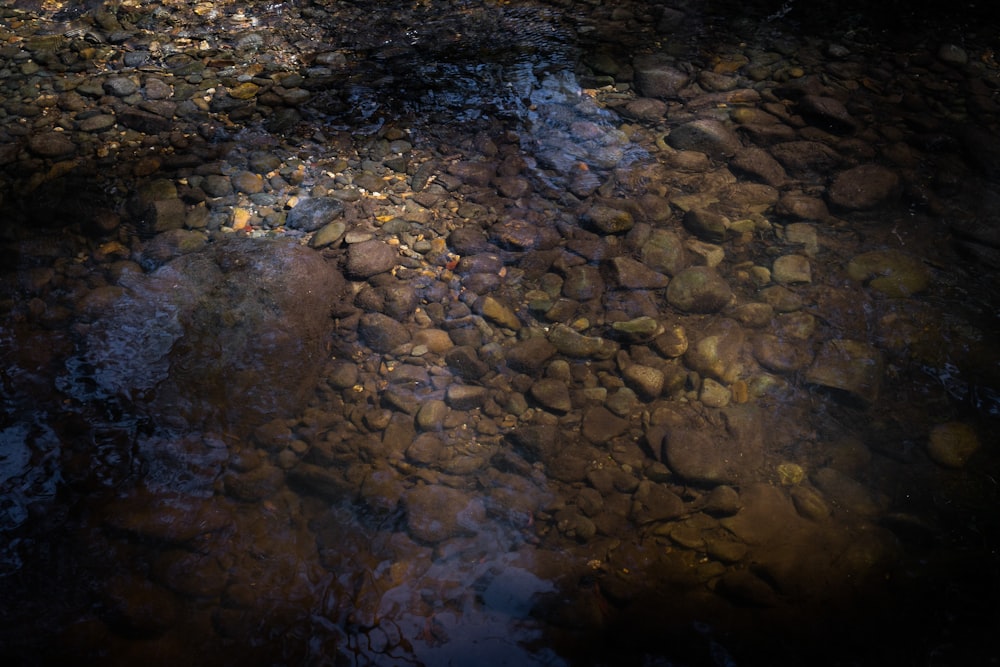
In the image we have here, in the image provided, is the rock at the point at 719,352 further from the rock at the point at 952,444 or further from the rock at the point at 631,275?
the rock at the point at 952,444

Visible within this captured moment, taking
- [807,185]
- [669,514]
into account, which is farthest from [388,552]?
[807,185]

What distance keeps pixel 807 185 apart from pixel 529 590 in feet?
6.51

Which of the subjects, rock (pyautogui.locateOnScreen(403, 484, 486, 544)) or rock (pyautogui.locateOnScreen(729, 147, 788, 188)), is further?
rock (pyautogui.locateOnScreen(729, 147, 788, 188))

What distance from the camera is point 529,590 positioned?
5.16ft

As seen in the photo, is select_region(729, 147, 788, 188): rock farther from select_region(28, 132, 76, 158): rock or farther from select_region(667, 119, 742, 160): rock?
select_region(28, 132, 76, 158): rock

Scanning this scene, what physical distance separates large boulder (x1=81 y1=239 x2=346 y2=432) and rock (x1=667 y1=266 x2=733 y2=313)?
3.86ft

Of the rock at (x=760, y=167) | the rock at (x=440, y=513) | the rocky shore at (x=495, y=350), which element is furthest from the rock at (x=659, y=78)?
the rock at (x=440, y=513)

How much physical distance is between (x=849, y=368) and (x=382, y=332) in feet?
4.99

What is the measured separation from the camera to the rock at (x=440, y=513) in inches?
65.6

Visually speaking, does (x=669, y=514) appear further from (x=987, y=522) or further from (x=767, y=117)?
(x=767, y=117)

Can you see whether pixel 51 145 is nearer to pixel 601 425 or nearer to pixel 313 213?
pixel 313 213

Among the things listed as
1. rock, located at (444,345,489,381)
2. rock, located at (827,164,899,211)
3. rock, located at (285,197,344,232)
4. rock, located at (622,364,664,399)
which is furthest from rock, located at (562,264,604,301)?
rock, located at (827,164,899,211)

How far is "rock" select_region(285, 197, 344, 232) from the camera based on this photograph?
2.39 m

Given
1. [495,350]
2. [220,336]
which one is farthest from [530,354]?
[220,336]
